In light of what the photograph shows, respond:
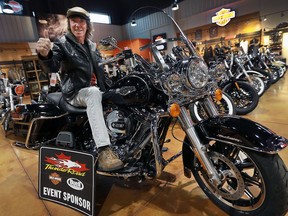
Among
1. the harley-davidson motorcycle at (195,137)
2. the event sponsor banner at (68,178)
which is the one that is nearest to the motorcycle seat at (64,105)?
the harley-davidson motorcycle at (195,137)

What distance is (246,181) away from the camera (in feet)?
4.04

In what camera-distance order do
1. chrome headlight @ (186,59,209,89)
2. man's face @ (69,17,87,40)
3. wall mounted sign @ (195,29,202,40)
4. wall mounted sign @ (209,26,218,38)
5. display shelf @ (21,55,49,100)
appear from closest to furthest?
chrome headlight @ (186,59,209,89) → man's face @ (69,17,87,40) → display shelf @ (21,55,49,100) → wall mounted sign @ (209,26,218,38) → wall mounted sign @ (195,29,202,40)

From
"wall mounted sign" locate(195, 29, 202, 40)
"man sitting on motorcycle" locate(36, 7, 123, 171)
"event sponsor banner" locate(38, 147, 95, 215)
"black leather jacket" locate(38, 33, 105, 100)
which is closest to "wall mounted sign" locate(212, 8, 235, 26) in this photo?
"wall mounted sign" locate(195, 29, 202, 40)

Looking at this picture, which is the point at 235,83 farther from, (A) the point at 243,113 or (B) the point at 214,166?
(B) the point at 214,166

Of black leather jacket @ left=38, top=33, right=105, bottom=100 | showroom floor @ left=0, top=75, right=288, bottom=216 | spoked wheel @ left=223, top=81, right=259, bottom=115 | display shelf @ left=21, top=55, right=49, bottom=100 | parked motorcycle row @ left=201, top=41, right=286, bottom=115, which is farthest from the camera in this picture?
display shelf @ left=21, top=55, right=49, bottom=100

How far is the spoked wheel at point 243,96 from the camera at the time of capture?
3.35 m

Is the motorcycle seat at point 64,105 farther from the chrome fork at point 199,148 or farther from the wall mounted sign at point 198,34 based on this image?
the wall mounted sign at point 198,34

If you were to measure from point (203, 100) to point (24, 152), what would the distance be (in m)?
2.92

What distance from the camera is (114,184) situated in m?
1.88

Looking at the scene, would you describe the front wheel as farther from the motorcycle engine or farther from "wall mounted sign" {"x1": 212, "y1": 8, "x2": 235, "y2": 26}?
"wall mounted sign" {"x1": 212, "y1": 8, "x2": 235, "y2": 26}

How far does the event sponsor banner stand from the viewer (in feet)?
4.50

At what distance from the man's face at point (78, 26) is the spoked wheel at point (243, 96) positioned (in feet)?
8.88

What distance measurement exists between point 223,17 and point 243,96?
882cm

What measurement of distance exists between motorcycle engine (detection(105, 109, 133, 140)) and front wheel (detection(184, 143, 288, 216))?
0.55 m
